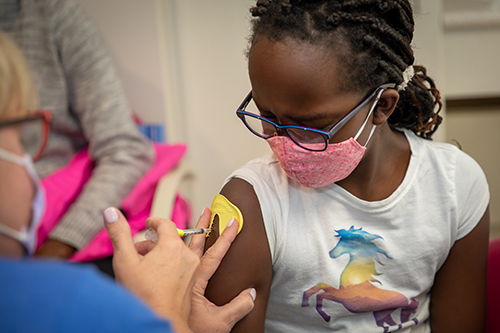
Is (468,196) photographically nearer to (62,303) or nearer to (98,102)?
(62,303)

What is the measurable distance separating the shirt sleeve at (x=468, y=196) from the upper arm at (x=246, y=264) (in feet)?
1.55

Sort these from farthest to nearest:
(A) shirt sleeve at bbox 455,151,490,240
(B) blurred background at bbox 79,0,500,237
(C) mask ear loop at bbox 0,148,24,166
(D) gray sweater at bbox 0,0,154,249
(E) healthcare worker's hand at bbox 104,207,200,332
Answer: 1. (B) blurred background at bbox 79,0,500,237
2. (D) gray sweater at bbox 0,0,154,249
3. (A) shirt sleeve at bbox 455,151,490,240
4. (E) healthcare worker's hand at bbox 104,207,200,332
5. (C) mask ear loop at bbox 0,148,24,166

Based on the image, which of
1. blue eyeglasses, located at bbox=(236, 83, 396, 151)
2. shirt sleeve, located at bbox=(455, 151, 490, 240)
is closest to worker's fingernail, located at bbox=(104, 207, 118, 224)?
blue eyeglasses, located at bbox=(236, 83, 396, 151)

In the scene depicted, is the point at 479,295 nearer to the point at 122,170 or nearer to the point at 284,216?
the point at 284,216

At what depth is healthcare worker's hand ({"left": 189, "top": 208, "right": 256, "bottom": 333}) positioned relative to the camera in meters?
0.82

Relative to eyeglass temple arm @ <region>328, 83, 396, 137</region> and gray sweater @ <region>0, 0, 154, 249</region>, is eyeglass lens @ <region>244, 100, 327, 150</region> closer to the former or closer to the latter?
eyeglass temple arm @ <region>328, 83, 396, 137</region>


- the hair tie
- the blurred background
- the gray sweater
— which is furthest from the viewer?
the blurred background

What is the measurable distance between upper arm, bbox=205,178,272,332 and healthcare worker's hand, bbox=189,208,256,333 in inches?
0.8

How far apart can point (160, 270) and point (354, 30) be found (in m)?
0.55

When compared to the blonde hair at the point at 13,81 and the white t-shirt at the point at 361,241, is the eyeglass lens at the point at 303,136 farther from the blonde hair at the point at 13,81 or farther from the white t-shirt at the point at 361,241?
the blonde hair at the point at 13,81

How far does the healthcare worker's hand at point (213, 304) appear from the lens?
82 cm

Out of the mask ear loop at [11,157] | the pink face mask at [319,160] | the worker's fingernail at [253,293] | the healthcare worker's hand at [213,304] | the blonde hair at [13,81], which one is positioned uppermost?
the blonde hair at [13,81]

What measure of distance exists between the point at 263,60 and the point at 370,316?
61 centimetres

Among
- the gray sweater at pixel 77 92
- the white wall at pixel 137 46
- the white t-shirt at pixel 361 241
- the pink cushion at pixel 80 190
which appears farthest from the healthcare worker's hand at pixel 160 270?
the white wall at pixel 137 46
